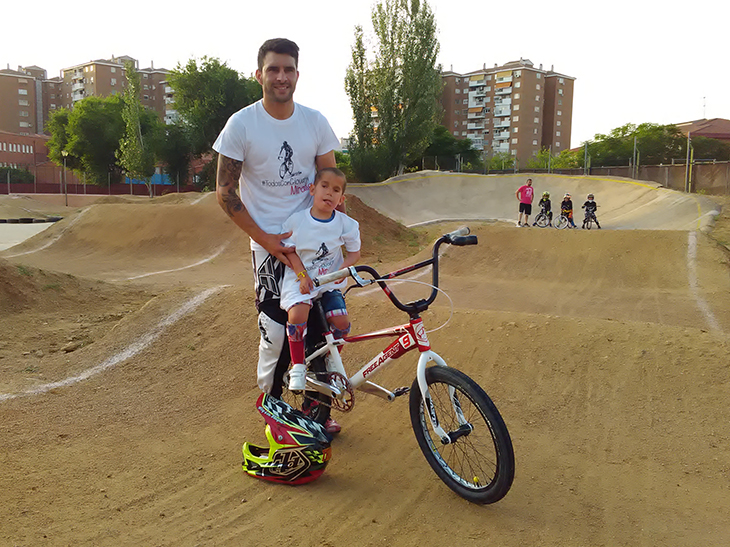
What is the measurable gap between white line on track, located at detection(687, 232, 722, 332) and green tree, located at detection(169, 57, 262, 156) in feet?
115

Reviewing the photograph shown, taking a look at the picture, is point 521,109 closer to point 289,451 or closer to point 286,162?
point 286,162

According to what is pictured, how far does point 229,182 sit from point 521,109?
107915 millimetres

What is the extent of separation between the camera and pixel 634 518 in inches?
112

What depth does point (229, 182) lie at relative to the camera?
322cm

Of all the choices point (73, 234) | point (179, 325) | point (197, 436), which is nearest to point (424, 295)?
point (179, 325)

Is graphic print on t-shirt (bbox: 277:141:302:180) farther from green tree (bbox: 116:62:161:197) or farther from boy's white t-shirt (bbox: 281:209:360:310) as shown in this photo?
green tree (bbox: 116:62:161:197)

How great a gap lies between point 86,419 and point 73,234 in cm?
1577

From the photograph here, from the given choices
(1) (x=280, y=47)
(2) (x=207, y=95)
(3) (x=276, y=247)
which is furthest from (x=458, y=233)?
(2) (x=207, y=95)

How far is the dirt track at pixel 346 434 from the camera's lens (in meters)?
2.73

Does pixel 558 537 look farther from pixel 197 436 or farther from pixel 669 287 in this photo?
pixel 669 287

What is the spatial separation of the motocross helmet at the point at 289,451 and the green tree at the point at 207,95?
4114 cm

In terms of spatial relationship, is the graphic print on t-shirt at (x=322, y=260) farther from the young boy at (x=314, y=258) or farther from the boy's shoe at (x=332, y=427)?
the boy's shoe at (x=332, y=427)

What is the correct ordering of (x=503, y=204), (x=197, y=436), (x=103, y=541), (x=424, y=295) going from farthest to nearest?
(x=503, y=204) → (x=424, y=295) → (x=197, y=436) → (x=103, y=541)

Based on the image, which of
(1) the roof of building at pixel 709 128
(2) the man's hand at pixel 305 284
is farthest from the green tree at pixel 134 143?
(1) the roof of building at pixel 709 128
